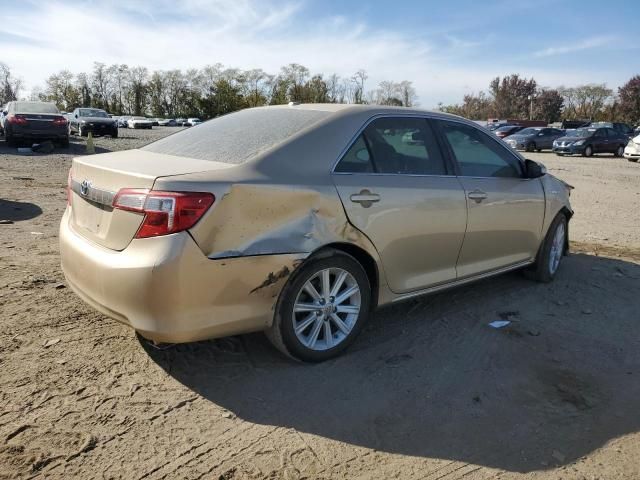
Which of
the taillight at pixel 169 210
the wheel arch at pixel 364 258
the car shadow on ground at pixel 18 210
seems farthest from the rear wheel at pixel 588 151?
the taillight at pixel 169 210

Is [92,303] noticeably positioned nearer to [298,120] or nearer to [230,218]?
[230,218]

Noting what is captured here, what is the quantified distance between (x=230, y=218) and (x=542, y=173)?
3.16m

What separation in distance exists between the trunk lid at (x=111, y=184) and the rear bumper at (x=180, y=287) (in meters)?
0.10

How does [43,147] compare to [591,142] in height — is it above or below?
below

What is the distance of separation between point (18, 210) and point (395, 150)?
6271mm

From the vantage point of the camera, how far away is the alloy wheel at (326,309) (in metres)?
3.36

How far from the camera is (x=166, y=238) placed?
2807 mm

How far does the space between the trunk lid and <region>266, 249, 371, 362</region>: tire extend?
2.73 ft

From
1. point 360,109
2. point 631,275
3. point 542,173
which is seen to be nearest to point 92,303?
point 360,109

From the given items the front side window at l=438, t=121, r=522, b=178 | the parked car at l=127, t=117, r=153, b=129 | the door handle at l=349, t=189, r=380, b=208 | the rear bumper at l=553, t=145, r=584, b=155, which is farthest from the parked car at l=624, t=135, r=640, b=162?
the parked car at l=127, t=117, r=153, b=129

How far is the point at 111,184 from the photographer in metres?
3.08

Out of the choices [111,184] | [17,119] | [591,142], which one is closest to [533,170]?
[111,184]

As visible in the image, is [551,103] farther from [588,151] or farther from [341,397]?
[341,397]

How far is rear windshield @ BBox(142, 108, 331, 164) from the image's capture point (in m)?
3.39
